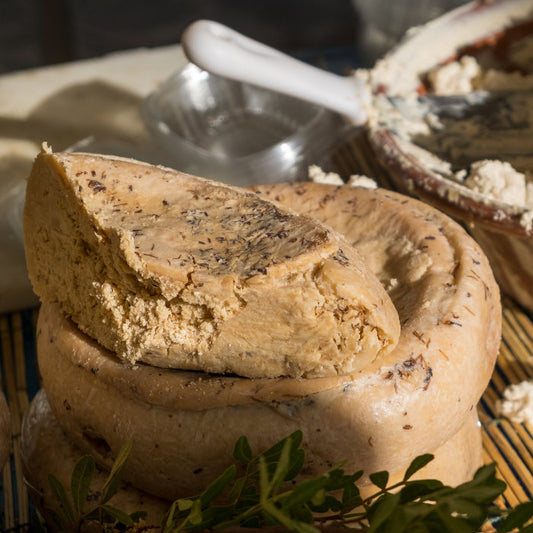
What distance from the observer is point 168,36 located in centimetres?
244

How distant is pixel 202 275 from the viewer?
0.59 m

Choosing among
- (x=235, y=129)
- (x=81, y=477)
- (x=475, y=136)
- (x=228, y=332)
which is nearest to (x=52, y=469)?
(x=81, y=477)

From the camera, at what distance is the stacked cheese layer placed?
1.92 feet

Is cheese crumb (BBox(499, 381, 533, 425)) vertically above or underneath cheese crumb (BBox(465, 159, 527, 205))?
underneath

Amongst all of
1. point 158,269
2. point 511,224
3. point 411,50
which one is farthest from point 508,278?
point 158,269

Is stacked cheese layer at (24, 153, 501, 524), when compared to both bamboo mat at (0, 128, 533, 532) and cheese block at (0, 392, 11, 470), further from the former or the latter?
bamboo mat at (0, 128, 533, 532)

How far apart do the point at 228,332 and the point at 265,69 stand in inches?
20.3

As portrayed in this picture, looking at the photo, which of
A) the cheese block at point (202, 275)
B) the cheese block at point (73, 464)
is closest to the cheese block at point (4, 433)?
the cheese block at point (73, 464)

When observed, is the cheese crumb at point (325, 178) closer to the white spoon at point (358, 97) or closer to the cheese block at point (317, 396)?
the white spoon at point (358, 97)

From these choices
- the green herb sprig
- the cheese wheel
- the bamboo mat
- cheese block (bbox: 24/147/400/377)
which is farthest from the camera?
the bamboo mat

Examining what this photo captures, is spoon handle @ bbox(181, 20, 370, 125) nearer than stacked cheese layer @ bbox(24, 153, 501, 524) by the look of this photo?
No

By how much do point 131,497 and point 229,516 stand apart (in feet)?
0.64

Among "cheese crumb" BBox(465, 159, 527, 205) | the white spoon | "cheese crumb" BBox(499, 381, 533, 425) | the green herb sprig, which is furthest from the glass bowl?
the green herb sprig

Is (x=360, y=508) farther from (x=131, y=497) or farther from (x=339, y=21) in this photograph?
(x=339, y=21)
